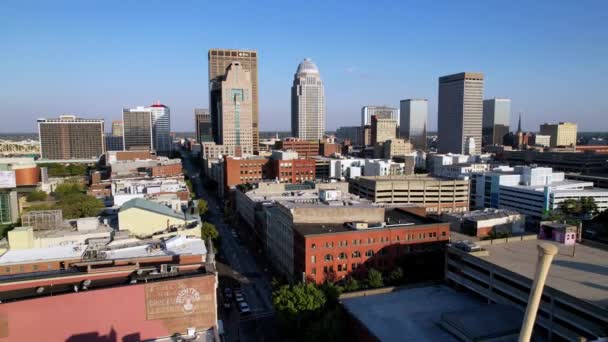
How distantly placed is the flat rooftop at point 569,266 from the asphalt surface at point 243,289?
27781mm

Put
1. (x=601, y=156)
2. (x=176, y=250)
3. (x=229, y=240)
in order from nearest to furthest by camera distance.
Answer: (x=176, y=250) < (x=229, y=240) < (x=601, y=156)

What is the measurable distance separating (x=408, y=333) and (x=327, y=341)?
7.66 m

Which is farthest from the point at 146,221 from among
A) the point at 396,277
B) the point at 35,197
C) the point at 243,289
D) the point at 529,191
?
the point at 529,191

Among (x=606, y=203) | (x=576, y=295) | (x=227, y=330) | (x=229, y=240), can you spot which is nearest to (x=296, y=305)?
(x=227, y=330)

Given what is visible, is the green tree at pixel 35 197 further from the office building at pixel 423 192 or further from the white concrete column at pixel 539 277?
the white concrete column at pixel 539 277

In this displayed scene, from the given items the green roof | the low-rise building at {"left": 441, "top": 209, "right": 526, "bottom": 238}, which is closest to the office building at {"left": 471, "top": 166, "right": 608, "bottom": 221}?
the low-rise building at {"left": 441, "top": 209, "right": 526, "bottom": 238}

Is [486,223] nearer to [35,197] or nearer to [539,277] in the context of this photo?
[539,277]

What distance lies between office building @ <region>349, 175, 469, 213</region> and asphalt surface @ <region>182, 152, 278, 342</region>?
113 ft

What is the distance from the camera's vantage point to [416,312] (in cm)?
4469

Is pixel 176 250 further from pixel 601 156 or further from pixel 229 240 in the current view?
pixel 601 156

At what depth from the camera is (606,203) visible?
10731cm

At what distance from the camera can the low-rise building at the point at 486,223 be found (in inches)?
2940

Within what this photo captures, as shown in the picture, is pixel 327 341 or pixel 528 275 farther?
pixel 528 275

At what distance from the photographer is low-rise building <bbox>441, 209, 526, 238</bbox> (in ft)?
245
